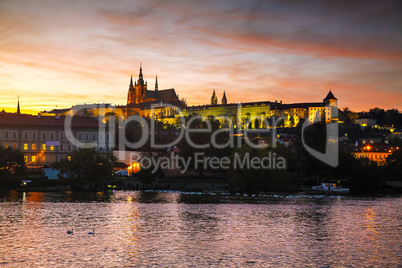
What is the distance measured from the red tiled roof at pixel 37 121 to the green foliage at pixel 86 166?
82.4 feet

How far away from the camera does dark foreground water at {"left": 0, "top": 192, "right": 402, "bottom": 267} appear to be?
33.2 meters

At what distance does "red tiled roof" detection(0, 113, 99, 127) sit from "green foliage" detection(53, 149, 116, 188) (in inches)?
989

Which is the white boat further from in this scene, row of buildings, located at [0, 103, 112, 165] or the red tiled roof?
the red tiled roof

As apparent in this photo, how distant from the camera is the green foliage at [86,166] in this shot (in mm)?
82812

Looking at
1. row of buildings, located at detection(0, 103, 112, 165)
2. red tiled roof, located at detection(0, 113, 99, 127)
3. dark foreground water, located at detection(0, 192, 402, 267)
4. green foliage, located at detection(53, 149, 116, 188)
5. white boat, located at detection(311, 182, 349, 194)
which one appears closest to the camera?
dark foreground water, located at detection(0, 192, 402, 267)

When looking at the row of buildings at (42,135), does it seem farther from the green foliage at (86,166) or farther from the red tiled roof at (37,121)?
the green foliage at (86,166)

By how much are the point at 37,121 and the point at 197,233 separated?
73.7 meters

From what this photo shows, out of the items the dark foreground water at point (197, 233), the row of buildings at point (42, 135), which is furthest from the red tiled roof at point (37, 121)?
the dark foreground water at point (197, 233)

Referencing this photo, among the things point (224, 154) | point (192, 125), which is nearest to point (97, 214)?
point (224, 154)

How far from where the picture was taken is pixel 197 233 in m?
42.8

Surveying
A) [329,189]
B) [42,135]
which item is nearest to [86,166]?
[42,135]

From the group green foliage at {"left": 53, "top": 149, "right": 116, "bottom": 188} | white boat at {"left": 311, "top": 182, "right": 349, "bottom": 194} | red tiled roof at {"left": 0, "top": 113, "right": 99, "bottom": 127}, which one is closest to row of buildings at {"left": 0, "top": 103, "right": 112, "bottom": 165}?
red tiled roof at {"left": 0, "top": 113, "right": 99, "bottom": 127}

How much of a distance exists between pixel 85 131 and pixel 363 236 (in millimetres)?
80267

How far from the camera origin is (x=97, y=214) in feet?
178
